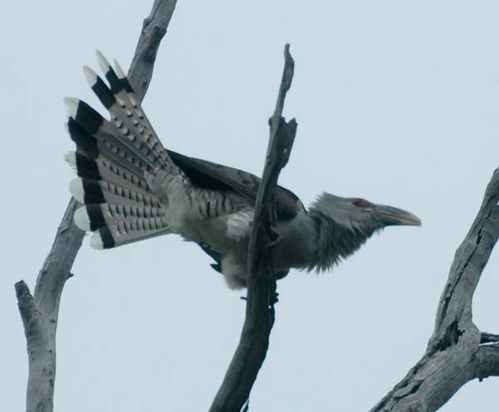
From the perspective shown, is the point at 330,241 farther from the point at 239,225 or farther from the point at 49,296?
the point at 49,296

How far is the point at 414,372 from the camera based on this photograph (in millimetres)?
4953

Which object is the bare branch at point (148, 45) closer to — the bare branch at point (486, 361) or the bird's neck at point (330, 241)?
the bird's neck at point (330, 241)

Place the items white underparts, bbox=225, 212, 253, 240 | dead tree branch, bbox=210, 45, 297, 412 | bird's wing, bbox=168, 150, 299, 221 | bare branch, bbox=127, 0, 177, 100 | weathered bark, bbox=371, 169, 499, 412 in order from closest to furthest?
1. dead tree branch, bbox=210, 45, 297, 412
2. weathered bark, bbox=371, 169, 499, 412
3. white underparts, bbox=225, 212, 253, 240
4. bird's wing, bbox=168, 150, 299, 221
5. bare branch, bbox=127, 0, 177, 100

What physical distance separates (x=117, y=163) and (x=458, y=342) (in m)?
2.66

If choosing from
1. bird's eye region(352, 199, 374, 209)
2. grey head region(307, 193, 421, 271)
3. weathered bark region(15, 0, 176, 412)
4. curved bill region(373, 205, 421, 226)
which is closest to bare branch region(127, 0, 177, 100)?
weathered bark region(15, 0, 176, 412)

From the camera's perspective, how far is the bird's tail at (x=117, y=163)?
6.59 m

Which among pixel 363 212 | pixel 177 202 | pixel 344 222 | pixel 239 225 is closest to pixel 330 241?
pixel 344 222

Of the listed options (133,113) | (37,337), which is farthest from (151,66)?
(37,337)

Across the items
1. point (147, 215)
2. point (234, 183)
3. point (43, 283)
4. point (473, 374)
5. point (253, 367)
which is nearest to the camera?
point (253, 367)

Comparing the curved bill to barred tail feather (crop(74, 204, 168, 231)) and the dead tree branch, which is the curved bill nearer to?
barred tail feather (crop(74, 204, 168, 231))

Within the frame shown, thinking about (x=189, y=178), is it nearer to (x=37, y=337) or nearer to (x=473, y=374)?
(x=37, y=337)

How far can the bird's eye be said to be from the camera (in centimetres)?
677

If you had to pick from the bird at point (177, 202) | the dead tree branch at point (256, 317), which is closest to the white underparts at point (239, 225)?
the bird at point (177, 202)

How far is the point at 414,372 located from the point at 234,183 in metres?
1.90
